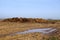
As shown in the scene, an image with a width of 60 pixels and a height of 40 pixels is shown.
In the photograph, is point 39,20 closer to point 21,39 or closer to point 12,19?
point 12,19

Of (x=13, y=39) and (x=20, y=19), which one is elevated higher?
(x=13, y=39)

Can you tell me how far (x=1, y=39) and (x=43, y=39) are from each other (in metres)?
4.63

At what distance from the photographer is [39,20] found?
59719 millimetres

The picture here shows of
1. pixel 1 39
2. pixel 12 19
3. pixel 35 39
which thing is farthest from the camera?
pixel 12 19

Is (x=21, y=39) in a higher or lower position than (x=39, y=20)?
higher

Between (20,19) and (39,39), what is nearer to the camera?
(39,39)

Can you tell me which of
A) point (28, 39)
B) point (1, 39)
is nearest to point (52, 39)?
point (28, 39)

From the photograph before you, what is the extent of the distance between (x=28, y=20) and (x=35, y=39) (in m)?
38.9

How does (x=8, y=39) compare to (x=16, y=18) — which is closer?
(x=8, y=39)

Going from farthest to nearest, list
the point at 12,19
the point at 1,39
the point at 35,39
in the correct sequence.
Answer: the point at 12,19
the point at 35,39
the point at 1,39

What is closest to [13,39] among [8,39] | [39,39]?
[8,39]

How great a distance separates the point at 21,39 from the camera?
18500mm

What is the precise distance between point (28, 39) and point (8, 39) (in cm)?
213

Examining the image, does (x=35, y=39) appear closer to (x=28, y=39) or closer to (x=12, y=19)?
(x=28, y=39)
